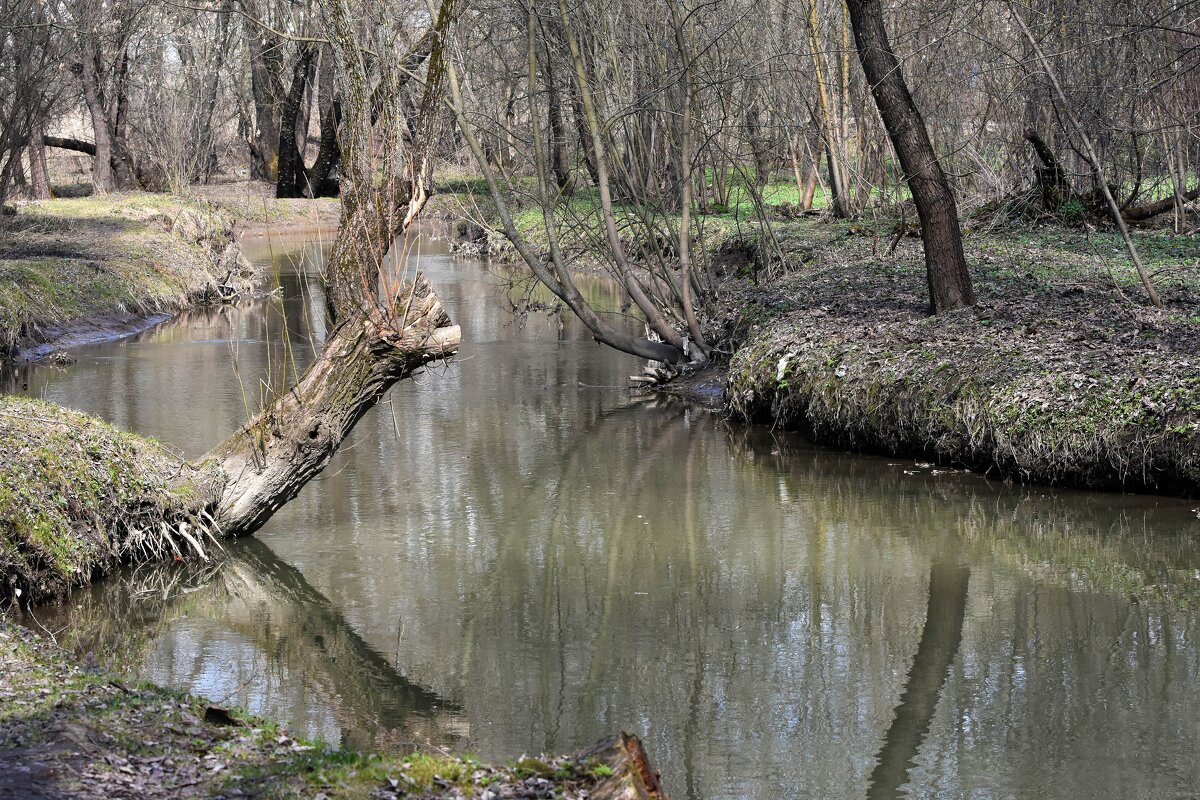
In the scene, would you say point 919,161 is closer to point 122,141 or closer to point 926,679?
point 926,679

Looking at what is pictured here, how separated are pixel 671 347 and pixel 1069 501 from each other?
5578 millimetres

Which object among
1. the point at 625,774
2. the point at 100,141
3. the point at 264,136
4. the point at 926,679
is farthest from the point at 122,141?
the point at 625,774

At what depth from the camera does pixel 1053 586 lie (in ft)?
25.1

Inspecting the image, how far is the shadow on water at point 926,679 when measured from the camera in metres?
5.30

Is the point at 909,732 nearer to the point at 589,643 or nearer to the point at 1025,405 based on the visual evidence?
the point at 589,643

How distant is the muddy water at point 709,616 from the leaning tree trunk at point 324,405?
0.35 metres

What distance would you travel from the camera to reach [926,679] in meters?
6.29

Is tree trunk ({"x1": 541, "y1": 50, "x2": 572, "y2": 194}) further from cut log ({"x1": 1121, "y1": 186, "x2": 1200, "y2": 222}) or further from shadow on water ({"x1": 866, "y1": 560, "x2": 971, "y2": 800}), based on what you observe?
cut log ({"x1": 1121, "y1": 186, "x2": 1200, "y2": 222})

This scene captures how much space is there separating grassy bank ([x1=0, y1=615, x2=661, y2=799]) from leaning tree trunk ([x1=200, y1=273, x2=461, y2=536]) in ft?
10.9

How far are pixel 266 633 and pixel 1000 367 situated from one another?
5.73 metres

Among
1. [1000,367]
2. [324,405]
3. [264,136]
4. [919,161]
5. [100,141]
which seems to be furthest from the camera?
[264,136]

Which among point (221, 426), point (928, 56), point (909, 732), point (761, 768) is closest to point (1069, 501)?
point (909, 732)

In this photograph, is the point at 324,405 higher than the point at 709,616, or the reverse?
the point at 324,405

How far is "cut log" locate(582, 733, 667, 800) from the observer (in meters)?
3.95
